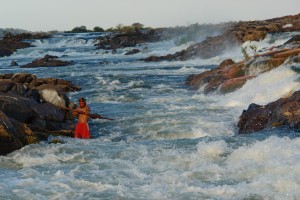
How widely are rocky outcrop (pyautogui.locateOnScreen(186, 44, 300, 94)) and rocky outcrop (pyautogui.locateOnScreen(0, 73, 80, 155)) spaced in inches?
304

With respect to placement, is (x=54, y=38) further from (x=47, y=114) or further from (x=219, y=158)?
(x=219, y=158)

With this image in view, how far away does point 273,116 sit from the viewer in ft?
45.3

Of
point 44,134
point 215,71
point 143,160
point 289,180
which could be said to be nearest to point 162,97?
point 215,71

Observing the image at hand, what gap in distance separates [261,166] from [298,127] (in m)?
3.63

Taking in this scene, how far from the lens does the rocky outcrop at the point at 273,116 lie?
13.1 m

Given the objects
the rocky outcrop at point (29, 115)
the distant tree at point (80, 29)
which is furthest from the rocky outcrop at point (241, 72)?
the distant tree at point (80, 29)

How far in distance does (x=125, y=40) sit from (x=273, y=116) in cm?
5559

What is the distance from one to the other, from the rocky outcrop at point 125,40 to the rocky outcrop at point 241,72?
4045 centimetres

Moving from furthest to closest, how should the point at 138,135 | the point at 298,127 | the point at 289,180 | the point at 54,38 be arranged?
the point at 54,38, the point at 138,135, the point at 298,127, the point at 289,180

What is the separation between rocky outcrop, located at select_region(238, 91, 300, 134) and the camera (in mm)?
13148

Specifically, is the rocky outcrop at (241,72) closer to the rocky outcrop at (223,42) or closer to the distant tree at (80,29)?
the rocky outcrop at (223,42)

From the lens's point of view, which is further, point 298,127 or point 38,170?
point 298,127

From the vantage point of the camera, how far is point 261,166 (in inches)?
369

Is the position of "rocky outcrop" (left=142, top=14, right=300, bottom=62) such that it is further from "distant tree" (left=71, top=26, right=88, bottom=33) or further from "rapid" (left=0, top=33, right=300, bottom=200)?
"distant tree" (left=71, top=26, right=88, bottom=33)
